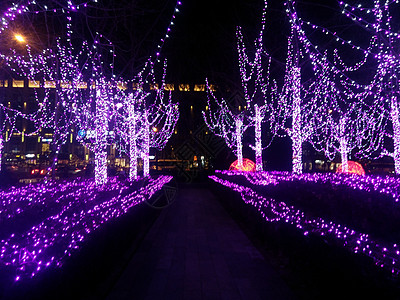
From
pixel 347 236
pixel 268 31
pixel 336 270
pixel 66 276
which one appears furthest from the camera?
pixel 268 31

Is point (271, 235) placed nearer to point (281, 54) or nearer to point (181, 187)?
point (281, 54)

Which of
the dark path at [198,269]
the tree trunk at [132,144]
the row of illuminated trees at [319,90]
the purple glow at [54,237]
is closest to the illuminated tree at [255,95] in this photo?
the row of illuminated trees at [319,90]

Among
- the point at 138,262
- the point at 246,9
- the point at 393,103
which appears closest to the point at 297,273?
the point at 138,262

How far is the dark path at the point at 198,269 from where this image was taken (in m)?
3.95

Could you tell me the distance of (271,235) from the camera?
5.70 m

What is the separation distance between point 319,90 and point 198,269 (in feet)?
44.5

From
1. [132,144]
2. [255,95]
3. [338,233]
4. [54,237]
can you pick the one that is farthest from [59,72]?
[338,233]

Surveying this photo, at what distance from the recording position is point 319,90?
15.5m

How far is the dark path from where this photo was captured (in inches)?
156

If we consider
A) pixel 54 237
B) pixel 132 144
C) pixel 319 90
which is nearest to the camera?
pixel 54 237

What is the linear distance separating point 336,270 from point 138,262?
340cm

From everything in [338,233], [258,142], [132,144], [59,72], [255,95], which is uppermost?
[59,72]

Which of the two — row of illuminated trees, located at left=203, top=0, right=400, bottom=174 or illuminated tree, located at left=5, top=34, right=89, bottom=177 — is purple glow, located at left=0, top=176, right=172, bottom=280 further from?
row of illuminated trees, located at left=203, top=0, right=400, bottom=174

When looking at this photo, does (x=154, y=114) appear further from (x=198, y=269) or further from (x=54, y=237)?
(x=54, y=237)
